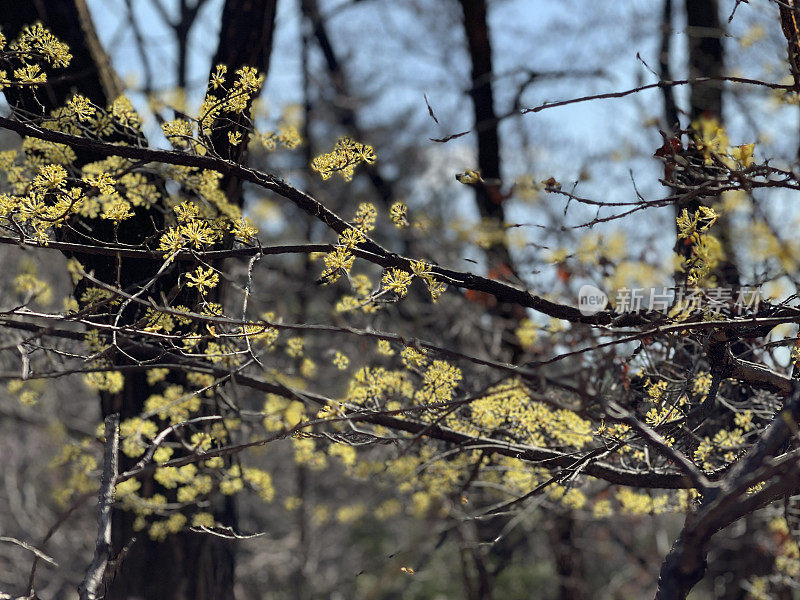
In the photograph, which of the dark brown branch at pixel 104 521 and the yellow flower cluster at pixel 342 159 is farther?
the yellow flower cluster at pixel 342 159

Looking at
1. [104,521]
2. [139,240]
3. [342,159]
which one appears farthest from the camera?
[139,240]

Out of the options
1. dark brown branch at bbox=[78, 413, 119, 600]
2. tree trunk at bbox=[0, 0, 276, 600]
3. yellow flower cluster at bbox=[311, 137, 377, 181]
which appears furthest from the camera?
tree trunk at bbox=[0, 0, 276, 600]

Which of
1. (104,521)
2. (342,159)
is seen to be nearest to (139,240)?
(342,159)

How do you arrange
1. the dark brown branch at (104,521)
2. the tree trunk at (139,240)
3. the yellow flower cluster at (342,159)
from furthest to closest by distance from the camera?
the tree trunk at (139,240) < the yellow flower cluster at (342,159) < the dark brown branch at (104,521)

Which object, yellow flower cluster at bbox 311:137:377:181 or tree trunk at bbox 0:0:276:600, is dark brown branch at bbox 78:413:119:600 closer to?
tree trunk at bbox 0:0:276:600

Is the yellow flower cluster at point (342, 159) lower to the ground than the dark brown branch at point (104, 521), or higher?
higher

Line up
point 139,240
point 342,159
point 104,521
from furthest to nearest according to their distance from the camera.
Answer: point 139,240 → point 342,159 → point 104,521

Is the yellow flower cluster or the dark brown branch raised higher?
the yellow flower cluster

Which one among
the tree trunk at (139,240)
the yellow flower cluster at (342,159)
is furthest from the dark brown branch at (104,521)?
the yellow flower cluster at (342,159)

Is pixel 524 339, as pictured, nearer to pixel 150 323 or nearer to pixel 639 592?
pixel 150 323

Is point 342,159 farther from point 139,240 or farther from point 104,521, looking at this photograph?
point 104,521

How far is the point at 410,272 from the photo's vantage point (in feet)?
8.99

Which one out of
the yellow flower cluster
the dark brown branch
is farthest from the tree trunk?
the yellow flower cluster

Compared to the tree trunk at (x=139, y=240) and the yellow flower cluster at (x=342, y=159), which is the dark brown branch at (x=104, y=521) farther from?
the yellow flower cluster at (x=342, y=159)
